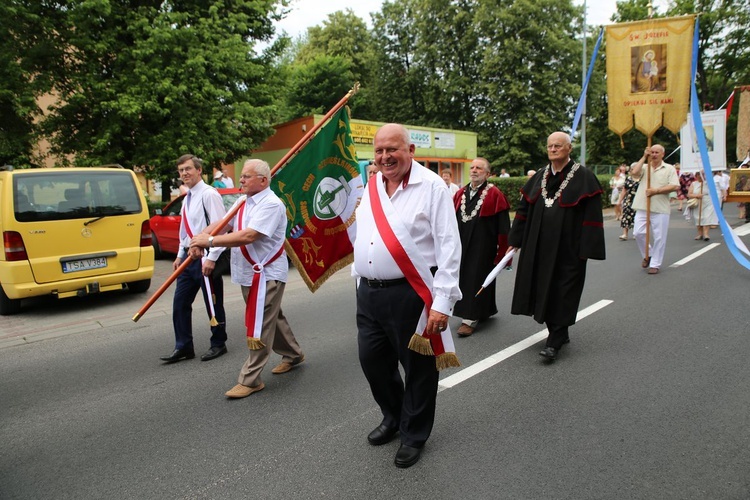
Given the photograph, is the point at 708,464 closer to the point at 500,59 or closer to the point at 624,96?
the point at 624,96

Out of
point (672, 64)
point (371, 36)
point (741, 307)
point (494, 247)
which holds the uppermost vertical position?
point (371, 36)

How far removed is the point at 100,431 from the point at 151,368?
48.0 inches

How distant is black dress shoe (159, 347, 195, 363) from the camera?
4.95 m

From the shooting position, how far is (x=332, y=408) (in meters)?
3.79

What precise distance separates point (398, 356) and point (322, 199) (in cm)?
211

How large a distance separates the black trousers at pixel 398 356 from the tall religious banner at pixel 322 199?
1.58 metres

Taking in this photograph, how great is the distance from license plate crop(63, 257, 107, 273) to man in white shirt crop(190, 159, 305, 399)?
354 centimetres

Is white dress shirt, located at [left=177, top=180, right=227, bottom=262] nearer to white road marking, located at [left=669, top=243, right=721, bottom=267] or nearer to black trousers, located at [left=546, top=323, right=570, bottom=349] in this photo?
black trousers, located at [left=546, top=323, right=570, bottom=349]

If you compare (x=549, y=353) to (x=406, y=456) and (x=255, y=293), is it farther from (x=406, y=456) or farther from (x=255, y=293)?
(x=255, y=293)

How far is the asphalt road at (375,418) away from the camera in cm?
285

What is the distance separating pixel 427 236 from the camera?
285 centimetres

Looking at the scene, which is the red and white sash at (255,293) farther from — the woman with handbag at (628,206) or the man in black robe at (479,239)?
the woman with handbag at (628,206)

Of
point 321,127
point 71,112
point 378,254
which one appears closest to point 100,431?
point 378,254

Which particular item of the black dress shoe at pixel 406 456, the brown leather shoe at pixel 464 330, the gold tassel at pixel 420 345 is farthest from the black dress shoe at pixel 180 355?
the gold tassel at pixel 420 345
